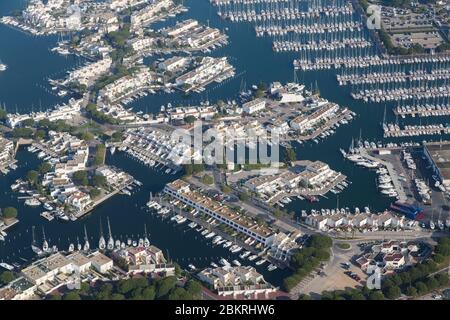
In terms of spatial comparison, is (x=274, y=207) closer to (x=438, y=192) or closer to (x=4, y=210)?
(x=438, y=192)

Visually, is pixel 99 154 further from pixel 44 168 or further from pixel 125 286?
pixel 125 286

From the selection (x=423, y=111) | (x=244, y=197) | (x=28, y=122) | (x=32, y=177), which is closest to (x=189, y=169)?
(x=244, y=197)

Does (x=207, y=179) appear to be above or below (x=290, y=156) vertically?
below

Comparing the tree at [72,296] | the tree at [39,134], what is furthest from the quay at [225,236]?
the tree at [39,134]

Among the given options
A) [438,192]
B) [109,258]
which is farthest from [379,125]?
[109,258]

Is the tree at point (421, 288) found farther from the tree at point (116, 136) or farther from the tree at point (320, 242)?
the tree at point (116, 136)

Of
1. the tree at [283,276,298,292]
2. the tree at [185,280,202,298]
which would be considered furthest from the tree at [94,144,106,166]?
the tree at [283,276,298,292]
